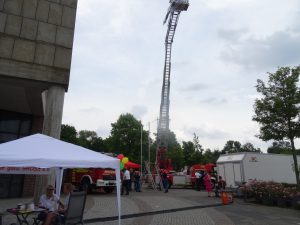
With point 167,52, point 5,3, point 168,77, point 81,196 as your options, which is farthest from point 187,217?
point 167,52

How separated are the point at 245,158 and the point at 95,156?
55.1 ft

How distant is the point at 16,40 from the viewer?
39.1 feet

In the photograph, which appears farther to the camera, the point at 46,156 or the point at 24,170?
the point at 24,170

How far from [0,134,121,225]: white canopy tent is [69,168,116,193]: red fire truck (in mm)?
11955

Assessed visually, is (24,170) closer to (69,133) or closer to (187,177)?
(187,177)

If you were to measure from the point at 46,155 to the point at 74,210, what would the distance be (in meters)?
1.56

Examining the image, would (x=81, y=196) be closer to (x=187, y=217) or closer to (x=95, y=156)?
(x=95, y=156)

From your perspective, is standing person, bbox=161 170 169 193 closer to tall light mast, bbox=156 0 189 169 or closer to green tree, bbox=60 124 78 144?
tall light mast, bbox=156 0 189 169

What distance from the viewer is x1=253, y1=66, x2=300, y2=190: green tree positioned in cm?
2019

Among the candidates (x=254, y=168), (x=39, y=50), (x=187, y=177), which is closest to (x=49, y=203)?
(x=39, y=50)

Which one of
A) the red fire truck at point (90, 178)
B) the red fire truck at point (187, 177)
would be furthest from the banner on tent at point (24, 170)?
the red fire truck at point (187, 177)

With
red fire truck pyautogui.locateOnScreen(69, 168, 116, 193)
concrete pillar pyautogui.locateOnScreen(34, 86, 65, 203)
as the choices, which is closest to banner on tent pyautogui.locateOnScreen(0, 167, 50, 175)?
concrete pillar pyautogui.locateOnScreen(34, 86, 65, 203)

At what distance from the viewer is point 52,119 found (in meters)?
12.2

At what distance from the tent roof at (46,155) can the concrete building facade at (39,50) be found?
416 centimetres
